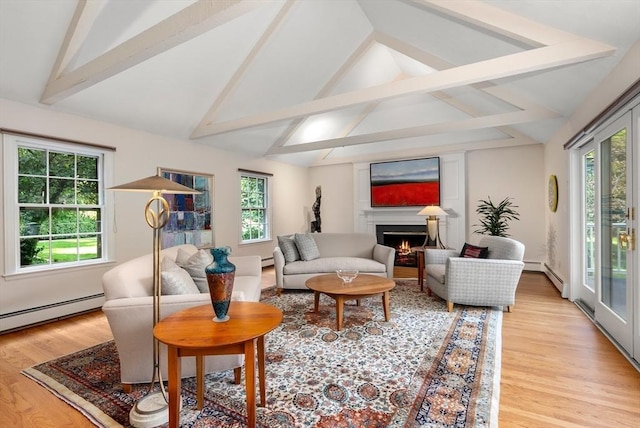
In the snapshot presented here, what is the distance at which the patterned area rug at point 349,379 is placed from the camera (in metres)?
1.70

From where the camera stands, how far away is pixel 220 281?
5.36 feet

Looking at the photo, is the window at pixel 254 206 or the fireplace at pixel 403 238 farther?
the fireplace at pixel 403 238

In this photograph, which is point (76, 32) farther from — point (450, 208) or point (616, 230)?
point (450, 208)

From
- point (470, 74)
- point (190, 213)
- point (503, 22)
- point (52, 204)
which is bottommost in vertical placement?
point (190, 213)

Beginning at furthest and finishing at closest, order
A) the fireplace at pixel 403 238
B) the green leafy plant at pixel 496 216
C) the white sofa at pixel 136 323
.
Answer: the fireplace at pixel 403 238 → the green leafy plant at pixel 496 216 → the white sofa at pixel 136 323

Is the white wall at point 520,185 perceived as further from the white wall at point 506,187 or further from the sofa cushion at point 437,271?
the sofa cushion at point 437,271

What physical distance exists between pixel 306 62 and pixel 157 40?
283 cm

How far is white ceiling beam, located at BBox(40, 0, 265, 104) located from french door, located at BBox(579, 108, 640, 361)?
118 inches

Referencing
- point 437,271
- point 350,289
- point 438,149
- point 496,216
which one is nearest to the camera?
point 350,289

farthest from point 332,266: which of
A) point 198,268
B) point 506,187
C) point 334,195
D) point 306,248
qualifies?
point 506,187

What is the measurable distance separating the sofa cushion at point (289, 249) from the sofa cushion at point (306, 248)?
0.21 feet

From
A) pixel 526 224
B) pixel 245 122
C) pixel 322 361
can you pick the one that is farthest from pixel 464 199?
pixel 322 361

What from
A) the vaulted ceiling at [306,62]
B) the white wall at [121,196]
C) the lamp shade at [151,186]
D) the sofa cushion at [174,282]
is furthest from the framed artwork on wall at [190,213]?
the lamp shade at [151,186]

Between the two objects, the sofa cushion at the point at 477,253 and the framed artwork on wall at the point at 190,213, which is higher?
the framed artwork on wall at the point at 190,213
